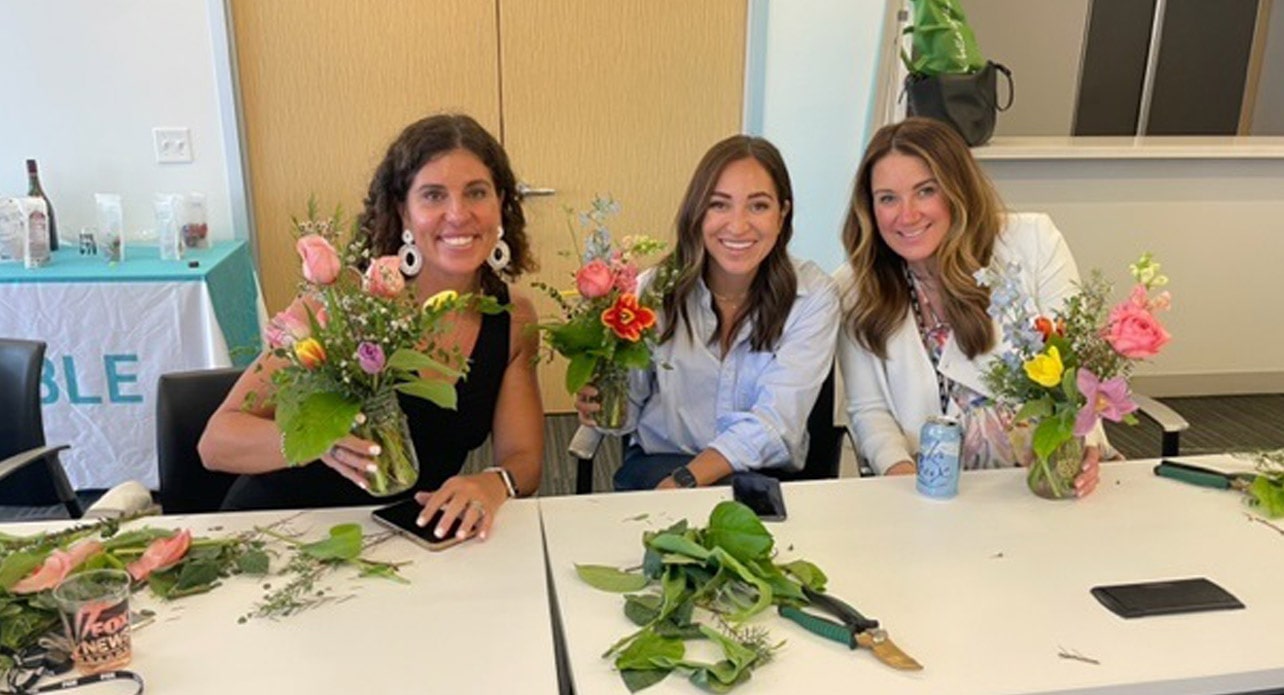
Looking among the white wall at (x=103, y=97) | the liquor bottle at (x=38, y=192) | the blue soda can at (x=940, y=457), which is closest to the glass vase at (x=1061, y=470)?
the blue soda can at (x=940, y=457)

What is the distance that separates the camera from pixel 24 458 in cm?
193

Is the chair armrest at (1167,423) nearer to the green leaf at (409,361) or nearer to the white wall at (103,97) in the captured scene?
the green leaf at (409,361)

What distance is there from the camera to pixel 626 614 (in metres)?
1.27

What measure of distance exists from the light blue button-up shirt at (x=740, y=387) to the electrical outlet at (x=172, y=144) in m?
2.24

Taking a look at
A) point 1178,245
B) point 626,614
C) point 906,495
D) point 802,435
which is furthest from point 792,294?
point 1178,245

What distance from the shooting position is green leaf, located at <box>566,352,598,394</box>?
169 cm

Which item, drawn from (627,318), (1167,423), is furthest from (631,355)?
(1167,423)

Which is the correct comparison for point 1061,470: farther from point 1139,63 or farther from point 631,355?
point 1139,63

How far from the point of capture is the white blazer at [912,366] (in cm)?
202

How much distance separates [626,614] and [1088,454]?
0.96m

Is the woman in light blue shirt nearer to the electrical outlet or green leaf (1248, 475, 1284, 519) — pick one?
green leaf (1248, 475, 1284, 519)

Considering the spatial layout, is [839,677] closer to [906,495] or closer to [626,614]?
[626,614]

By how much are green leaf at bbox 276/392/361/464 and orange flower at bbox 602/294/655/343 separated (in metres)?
0.49

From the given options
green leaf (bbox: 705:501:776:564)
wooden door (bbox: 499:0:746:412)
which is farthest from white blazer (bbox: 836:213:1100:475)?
wooden door (bbox: 499:0:746:412)
